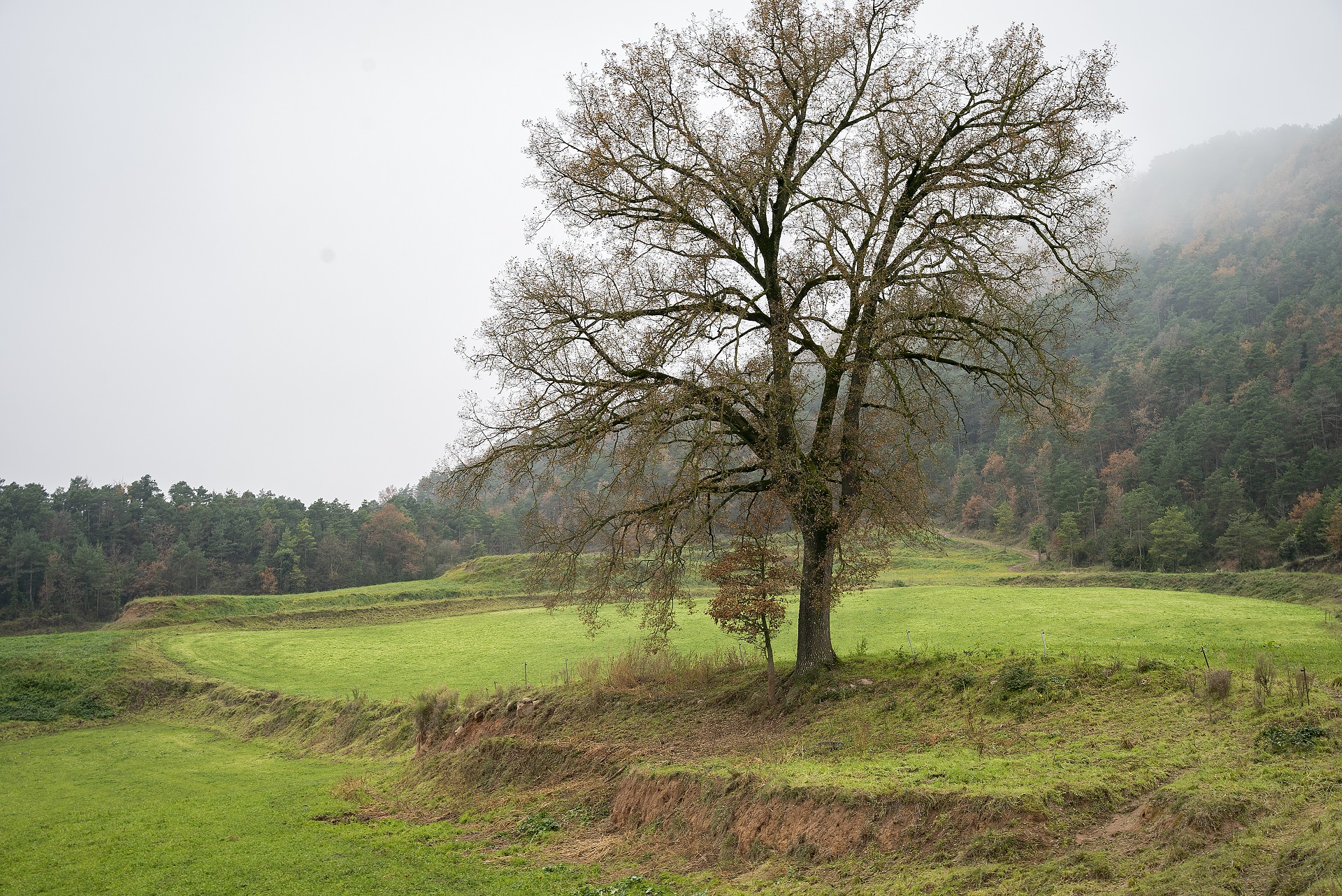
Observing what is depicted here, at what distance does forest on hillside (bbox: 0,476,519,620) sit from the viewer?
77125 millimetres

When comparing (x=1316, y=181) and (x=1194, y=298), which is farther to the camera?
(x=1316, y=181)

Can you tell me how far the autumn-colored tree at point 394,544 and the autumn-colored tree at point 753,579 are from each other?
8435 cm

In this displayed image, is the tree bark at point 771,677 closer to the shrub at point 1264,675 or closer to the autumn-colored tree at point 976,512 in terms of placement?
the shrub at point 1264,675

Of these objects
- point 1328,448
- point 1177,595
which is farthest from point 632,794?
point 1328,448

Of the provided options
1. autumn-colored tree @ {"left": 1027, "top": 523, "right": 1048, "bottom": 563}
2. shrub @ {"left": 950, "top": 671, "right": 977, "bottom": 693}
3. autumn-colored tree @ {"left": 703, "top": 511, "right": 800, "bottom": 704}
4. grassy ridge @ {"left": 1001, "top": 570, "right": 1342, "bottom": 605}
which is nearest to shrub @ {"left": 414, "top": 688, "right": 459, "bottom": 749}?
autumn-colored tree @ {"left": 703, "top": 511, "right": 800, "bottom": 704}

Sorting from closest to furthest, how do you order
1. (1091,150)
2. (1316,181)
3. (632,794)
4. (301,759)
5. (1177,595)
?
(632,794) → (1091,150) → (301,759) → (1177,595) → (1316,181)

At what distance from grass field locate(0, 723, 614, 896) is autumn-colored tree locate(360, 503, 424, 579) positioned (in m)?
69.7

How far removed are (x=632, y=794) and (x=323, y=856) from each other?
229 inches

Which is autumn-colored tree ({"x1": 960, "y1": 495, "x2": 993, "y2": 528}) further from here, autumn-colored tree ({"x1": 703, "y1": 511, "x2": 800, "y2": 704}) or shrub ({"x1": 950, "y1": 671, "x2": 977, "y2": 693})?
autumn-colored tree ({"x1": 703, "y1": 511, "x2": 800, "y2": 704})

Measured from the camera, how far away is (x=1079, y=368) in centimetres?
1612

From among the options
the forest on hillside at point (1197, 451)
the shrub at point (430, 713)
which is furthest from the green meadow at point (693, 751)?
the forest on hillside at point (1197, 451)

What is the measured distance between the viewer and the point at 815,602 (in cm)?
1658

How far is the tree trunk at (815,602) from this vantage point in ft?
52.6

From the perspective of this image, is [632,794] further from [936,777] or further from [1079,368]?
[1079,368]
